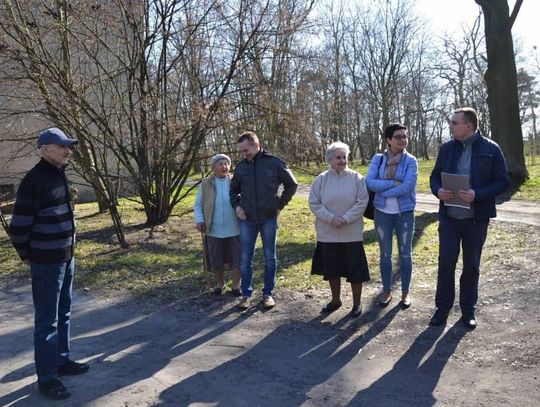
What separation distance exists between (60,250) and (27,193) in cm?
48

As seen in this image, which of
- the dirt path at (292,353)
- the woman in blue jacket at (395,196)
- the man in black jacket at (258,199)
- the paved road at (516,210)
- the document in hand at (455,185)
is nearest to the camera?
the dirt path at (292,353)

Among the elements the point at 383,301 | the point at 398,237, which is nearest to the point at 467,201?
the point at 398,237

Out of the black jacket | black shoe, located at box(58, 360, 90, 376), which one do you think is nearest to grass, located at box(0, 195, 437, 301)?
the black jacket

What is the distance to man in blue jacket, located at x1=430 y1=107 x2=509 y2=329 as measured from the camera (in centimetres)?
483

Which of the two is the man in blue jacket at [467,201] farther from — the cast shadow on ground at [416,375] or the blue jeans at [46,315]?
the blue jeans at [46,315]

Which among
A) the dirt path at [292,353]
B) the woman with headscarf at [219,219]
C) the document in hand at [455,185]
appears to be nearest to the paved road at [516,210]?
the dirt path at [292,353]

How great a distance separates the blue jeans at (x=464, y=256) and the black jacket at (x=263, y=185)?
1.73 metres

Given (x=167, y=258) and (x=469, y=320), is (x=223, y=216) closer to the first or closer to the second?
(x=167, y=258)

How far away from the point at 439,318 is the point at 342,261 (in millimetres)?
1095

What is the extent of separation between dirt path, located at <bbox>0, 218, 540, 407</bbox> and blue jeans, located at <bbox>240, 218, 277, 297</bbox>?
0.96 ft

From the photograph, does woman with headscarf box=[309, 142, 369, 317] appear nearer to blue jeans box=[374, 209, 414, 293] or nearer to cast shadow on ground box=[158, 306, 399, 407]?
blue jeans box=[374, 209, 414, 293]

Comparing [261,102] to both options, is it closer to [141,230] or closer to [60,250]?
[141,230]

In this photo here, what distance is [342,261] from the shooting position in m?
5.44

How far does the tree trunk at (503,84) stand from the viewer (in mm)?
14375
